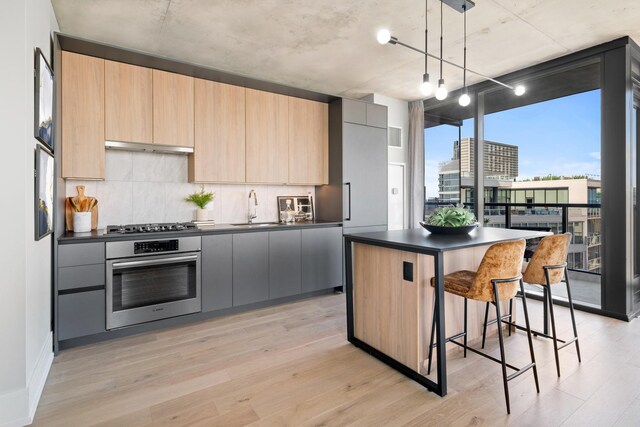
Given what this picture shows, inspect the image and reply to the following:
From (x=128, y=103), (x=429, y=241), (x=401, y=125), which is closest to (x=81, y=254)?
(x=128, y=103)

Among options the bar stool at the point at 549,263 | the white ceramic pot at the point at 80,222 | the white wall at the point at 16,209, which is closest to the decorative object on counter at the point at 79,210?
the white ceramic pot at the point at 80,222

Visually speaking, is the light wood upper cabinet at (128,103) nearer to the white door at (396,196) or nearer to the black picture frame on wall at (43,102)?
the black picture frame on wall at (43,102)

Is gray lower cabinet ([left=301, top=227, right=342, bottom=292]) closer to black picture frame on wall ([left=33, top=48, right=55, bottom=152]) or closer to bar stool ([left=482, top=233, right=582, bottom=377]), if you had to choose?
bar stool ([left=482, top=233, right=582, bottom=377])

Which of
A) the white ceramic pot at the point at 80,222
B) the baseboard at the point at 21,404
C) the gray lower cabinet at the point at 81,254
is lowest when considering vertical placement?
the baseboard at the point at 21,404

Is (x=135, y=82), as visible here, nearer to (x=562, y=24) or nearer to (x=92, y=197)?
(x=92, y=197)

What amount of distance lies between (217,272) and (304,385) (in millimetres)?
1638

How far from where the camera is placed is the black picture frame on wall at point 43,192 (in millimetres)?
2074

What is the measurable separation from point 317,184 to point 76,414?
11.2 feet

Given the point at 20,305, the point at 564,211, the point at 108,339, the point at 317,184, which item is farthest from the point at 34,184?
the point at 564,211

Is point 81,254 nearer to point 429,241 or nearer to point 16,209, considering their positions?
point 16,209

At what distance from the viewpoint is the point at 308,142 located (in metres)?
4.50

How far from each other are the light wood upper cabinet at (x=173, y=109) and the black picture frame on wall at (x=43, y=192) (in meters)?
1.07

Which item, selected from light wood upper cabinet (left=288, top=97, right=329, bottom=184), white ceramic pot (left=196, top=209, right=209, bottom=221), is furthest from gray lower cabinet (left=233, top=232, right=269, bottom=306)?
light wood upper cabinet (left=288, top=97, right=329, bottom=184)

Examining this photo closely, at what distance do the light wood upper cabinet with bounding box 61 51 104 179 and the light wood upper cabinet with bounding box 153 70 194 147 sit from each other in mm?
468
